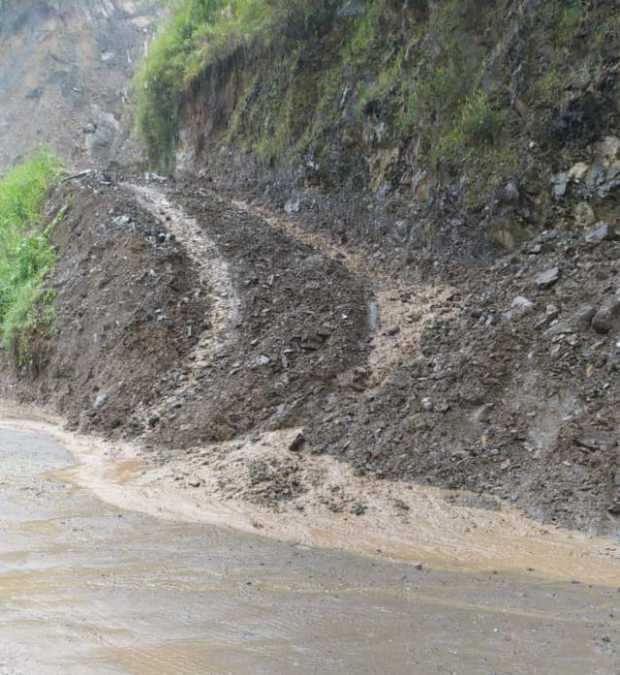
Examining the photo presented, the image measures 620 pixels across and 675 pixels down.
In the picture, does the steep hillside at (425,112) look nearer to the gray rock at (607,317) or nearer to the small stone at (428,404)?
the gray rock at (607,317)

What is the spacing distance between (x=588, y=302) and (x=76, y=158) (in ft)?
120

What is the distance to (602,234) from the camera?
9539mm

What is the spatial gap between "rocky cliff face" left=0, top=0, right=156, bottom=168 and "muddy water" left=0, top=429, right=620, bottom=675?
37157mm

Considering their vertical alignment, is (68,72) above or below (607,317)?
above

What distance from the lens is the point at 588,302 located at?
8.54 metres

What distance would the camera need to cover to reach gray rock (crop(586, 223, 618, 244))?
9492 mm

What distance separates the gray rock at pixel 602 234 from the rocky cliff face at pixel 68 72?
3410cm

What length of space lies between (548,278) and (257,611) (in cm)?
659

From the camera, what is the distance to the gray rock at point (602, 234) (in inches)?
374

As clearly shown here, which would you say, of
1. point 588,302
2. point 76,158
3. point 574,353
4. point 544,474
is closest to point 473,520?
point 544,474

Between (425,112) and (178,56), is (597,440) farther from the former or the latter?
(178,56)

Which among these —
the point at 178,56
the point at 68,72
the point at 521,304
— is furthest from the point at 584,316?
the point at 68,72

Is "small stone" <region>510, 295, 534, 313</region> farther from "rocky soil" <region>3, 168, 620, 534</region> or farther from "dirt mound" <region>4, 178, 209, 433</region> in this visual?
"dirt mound" <region>4, 178, 209, 433</region>

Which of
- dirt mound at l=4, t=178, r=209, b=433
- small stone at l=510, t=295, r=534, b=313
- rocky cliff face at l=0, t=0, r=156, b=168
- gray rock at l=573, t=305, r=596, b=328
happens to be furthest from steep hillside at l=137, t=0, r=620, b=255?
rocky cliff face at l=0, t=0, r=156, b=168
